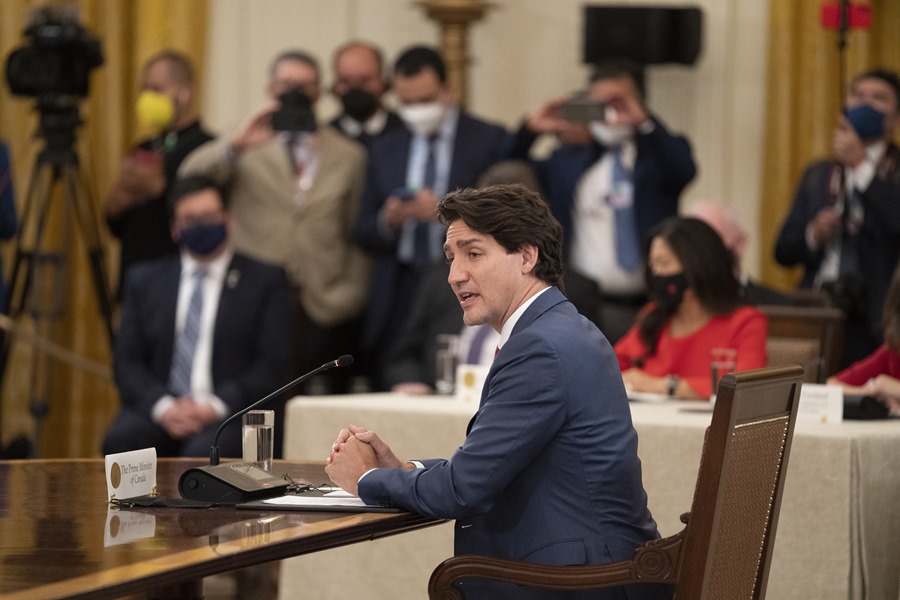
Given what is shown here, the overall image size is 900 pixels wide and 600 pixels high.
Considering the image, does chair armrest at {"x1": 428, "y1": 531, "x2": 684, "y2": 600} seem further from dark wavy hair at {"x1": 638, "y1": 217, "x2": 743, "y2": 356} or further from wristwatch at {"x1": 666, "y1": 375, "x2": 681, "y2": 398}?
dark wavy hair at {"x1": 638, "y1": 217, "x2": 743, "y2": 356}

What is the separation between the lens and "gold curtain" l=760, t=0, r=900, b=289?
6289 millimetres

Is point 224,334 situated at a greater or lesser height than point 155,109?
lesser

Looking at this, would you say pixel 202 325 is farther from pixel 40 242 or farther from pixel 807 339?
pixel 807 339

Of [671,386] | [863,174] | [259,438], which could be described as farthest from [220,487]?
[863,174]

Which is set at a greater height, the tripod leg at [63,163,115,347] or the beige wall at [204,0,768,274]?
the beige wall at [204,0,768,274]

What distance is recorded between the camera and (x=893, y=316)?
3.79 m

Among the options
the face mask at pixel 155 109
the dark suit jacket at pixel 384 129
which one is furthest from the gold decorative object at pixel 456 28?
the face mask at pixel 155 109

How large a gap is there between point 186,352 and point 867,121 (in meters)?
2.49

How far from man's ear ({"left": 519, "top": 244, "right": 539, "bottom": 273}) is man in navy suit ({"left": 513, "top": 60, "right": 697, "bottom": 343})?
263cm

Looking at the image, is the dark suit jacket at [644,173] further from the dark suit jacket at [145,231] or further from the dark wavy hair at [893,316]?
the dark wavy hair at [893,316]

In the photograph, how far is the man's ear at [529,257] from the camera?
2.54m

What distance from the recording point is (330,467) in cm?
258

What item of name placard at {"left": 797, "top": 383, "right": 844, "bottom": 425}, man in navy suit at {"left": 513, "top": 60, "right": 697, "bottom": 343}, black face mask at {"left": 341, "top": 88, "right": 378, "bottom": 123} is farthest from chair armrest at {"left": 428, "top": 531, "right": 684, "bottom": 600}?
black face mask at {"left": 341, "top": 88, "right": 378, "bottom": 123}

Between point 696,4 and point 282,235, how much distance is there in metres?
2.31
